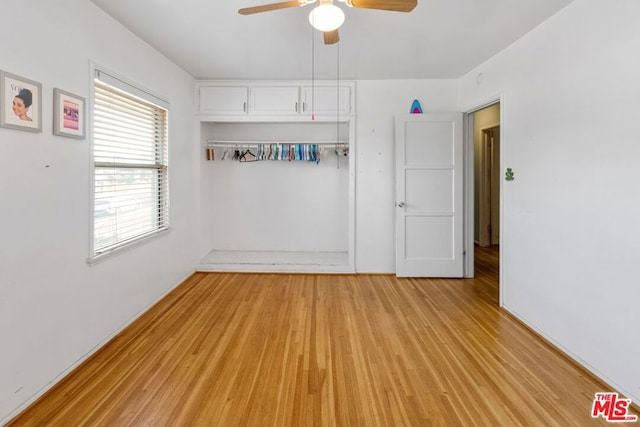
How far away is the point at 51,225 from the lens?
6.48ft

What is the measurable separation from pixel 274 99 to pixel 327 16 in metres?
2.55

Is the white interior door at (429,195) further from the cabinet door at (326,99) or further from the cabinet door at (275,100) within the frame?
the cabinet door at (275,100)

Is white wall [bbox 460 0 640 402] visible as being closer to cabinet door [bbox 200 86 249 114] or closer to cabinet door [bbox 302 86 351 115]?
cabinet door [bbox 302 86 351 115]

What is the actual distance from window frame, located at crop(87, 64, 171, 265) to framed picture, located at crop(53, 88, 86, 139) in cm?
10

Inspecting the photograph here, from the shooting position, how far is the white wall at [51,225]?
5.60 ft

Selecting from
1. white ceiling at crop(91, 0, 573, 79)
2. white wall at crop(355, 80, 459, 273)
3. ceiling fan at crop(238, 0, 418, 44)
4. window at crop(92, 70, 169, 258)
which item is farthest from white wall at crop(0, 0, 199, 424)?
white wall at crop(355, 80, 459, 273)

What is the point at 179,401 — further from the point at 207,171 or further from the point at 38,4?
the point at 207,171

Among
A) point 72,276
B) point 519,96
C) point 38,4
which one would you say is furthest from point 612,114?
point 72,276

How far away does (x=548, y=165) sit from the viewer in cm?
254

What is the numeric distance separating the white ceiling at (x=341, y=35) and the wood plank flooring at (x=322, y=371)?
2.56m

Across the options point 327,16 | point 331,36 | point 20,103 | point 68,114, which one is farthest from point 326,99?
point 20,103

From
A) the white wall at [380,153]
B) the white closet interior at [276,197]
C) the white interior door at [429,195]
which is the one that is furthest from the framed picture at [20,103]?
the white interior door at [429,195]

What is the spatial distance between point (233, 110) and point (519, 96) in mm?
3237

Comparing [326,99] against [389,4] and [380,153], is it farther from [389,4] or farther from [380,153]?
[389,4]
